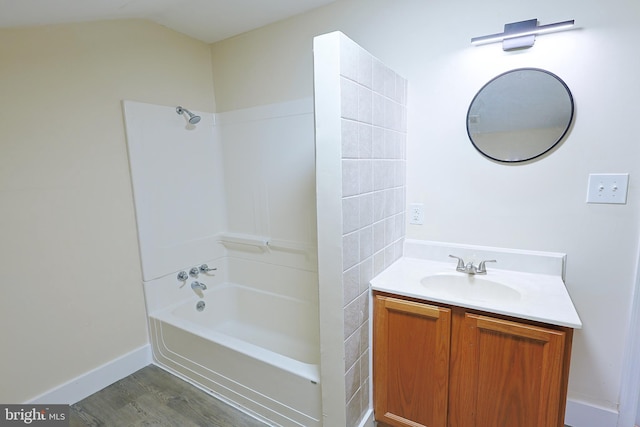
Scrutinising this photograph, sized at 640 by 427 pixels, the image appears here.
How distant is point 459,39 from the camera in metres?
1.69

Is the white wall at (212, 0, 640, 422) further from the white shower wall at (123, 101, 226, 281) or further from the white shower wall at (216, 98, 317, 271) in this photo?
the white shower wall at (123, 101, 226, 281)

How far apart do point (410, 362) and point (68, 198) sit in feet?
6.93

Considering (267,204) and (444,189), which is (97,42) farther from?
(444,189)

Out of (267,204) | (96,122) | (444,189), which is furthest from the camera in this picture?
(267,204)

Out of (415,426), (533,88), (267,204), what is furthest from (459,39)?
(415,426)

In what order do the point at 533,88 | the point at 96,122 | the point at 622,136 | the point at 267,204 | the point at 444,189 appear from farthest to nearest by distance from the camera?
1. the point at 267,204
2. the point at 96,122
3. the point at 444,189
4. the point at 533,88
5. the point at 622,136

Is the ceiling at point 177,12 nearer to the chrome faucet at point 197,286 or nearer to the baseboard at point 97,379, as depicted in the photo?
the chrome faucet at point 197,286

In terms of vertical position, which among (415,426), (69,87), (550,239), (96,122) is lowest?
(415,426)

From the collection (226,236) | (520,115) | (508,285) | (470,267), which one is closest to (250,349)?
(226,236)

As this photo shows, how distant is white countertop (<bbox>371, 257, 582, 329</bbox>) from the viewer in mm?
1233

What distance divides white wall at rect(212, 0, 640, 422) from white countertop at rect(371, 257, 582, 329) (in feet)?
0.57

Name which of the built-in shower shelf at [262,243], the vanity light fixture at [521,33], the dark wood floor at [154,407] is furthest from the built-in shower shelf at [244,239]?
the vanity light fixture at [521,33]

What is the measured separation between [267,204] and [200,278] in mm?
848

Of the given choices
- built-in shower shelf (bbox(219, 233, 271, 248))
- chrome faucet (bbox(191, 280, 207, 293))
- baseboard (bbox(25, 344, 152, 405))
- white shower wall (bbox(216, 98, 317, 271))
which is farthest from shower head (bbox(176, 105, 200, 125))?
baseboard (bbox(25, 344, 152, 405))
